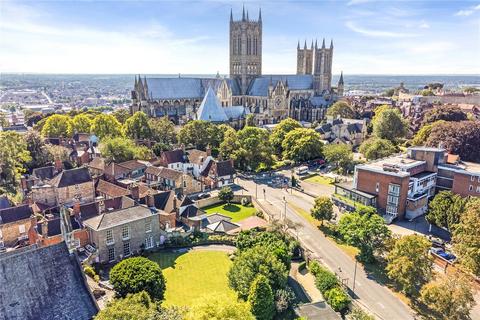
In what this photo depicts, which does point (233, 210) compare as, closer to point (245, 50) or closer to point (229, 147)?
point (229, 147)

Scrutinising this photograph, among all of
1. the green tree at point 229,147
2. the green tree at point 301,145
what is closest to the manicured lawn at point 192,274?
the green tree at point 229,147

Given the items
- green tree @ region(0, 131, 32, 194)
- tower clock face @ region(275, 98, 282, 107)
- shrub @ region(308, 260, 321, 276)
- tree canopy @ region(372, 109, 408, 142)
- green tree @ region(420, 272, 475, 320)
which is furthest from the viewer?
tower clock face @ region(275, 98, 282, 107)

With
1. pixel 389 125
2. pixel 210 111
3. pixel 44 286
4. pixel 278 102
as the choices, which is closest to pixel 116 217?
Answer: pixel 44 286

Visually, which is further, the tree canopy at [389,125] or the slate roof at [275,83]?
the slate roof at [275,83]

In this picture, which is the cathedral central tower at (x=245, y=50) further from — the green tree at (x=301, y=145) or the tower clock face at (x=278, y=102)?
the green tree at (x=301, y=145)

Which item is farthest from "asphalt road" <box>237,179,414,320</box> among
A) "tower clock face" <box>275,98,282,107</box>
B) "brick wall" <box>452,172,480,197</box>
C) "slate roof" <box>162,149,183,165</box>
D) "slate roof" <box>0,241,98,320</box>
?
"tower clock face" <box>275,98,282,107</box>

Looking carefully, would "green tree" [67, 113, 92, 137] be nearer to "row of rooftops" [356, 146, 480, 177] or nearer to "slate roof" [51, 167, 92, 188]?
"slate roof" [51, 167, 92, 188]
